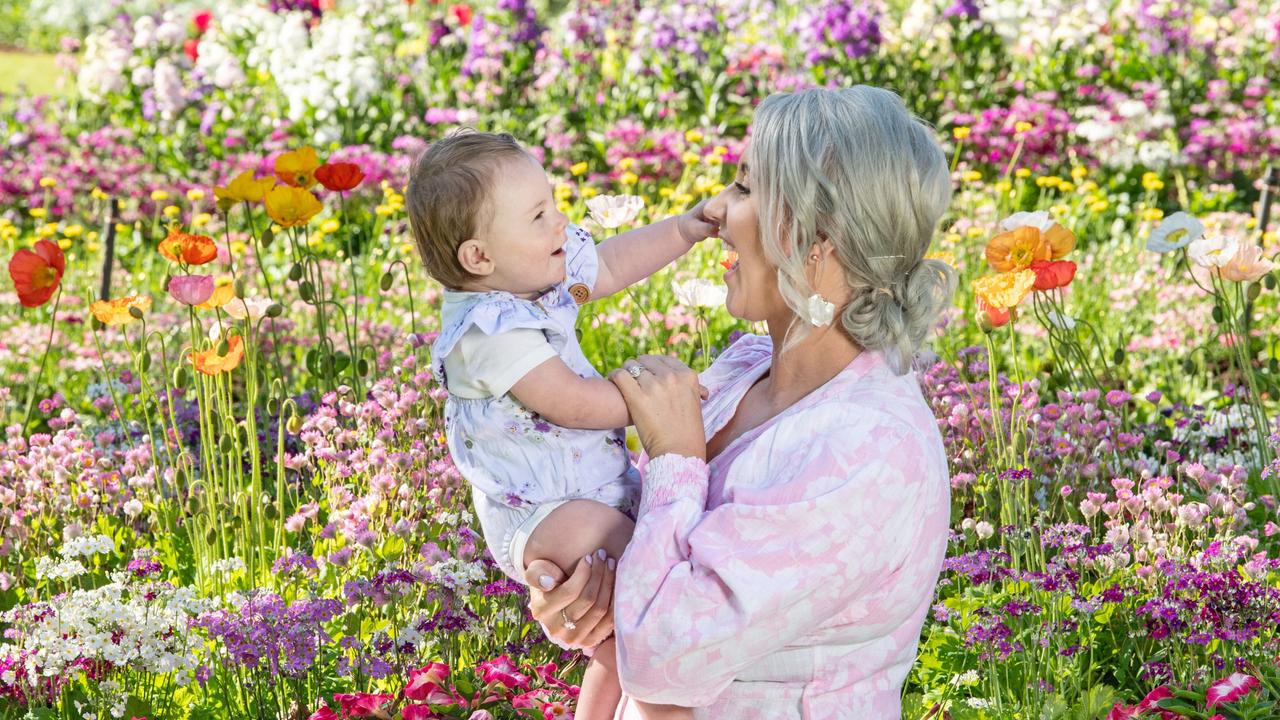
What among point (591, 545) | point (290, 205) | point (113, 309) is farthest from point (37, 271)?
point (591, 545)

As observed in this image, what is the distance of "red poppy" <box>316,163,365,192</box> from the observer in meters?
3.38

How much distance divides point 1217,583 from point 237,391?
3.57m

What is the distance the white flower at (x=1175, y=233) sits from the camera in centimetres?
327

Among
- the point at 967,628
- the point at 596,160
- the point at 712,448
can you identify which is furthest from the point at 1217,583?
the point at 596,160

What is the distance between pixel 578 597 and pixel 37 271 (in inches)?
66.0

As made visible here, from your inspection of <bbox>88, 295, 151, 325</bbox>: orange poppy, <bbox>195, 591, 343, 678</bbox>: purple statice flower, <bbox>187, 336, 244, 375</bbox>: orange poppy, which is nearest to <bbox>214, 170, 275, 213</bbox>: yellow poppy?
<bbox>88, 295, 151, 325</bbox>: orange poppy

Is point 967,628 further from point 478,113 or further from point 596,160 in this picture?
point 478,113

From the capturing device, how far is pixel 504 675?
2.54 metres

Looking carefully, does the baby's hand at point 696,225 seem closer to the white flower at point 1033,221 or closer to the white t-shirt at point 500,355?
the white t-shirt at point 500,355

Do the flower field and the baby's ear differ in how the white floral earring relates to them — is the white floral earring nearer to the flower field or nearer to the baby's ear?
the baby's ear

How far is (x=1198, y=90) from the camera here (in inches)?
315

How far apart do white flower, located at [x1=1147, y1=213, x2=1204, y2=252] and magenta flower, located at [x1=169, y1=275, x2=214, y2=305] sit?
218 centimetres

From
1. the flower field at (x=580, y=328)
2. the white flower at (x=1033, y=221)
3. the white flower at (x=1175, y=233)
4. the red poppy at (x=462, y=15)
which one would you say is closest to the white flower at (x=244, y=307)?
the flower field at (x=580, y=328)

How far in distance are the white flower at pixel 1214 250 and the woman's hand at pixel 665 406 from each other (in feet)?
5.33
